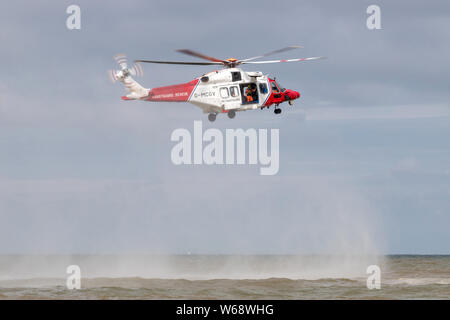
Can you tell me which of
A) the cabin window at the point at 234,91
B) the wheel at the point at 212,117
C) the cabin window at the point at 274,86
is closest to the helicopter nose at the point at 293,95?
the cabin window at the point at 274,86

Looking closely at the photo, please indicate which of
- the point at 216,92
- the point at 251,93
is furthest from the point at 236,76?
the point at 216,92

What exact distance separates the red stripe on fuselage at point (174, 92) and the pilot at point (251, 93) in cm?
296

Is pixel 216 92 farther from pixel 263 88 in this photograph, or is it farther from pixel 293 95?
pixel 293 95

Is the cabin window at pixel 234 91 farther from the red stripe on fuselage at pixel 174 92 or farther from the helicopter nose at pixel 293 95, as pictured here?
the helicopter nose at pixel 293 95

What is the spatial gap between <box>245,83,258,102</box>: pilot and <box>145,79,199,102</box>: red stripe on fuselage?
9.71 ft

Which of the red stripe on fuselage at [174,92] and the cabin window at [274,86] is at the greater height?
the cabin window at [274,86]

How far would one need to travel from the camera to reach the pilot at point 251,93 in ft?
109

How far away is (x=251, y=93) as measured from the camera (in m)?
33.3

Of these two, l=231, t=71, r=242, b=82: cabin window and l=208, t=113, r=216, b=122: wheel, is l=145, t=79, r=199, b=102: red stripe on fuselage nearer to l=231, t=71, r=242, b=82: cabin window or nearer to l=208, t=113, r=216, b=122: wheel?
l=208, t=113, r=216, b=122: wheel

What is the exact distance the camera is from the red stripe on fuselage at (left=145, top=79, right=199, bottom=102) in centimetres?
3259

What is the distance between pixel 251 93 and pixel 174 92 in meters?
4.32
